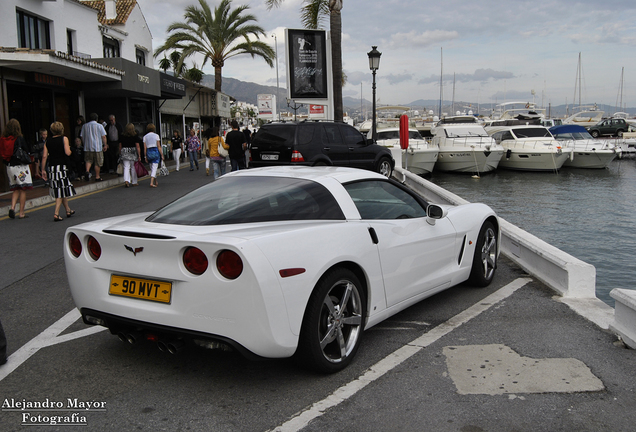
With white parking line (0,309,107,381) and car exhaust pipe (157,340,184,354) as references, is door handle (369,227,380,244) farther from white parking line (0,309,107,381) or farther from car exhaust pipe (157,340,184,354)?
white parking line (0,309,107,381)

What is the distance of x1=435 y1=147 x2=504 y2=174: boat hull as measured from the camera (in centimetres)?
2698

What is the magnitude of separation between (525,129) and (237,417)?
29.8m

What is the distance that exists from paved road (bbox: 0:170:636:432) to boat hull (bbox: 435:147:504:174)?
890 inches

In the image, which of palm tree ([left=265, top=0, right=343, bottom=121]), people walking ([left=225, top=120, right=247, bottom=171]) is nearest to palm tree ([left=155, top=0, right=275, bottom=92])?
palm tree ([left=265, top=0, right=343, bottom=121])

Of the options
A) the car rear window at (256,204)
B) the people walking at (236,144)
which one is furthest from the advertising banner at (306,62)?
the car rear window at (256,204)

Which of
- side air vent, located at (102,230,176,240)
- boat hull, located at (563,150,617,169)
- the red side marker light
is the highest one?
side air vent, located at (102,230,176,240)

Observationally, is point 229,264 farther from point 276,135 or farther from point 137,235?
point 276,135

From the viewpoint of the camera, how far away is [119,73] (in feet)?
62.4

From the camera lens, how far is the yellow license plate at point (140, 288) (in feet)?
11.3

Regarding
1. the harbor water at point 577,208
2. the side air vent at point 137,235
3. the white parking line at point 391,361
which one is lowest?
the harbor water at point 577,208

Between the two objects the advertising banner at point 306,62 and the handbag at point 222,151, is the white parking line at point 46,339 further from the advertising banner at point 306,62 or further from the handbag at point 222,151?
the advertising banner at point 306,62

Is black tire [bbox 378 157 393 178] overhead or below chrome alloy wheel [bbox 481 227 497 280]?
overhead

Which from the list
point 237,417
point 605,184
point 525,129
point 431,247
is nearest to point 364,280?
point 431,247

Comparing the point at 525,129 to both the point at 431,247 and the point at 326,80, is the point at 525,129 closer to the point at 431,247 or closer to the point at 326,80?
the point at 326,80
